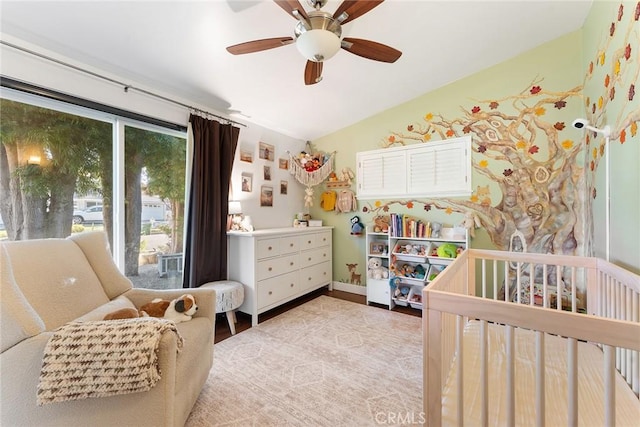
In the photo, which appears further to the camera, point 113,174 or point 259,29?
point 113,174

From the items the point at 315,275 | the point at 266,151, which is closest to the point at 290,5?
the point at 266,151

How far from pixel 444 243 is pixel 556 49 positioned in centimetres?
212

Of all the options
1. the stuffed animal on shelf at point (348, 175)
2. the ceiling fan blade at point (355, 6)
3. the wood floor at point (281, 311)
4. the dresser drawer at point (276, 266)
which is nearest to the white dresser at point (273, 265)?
the dresser drawer at point (276, 266)

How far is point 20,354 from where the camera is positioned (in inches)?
38.4

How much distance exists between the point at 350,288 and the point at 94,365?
9.82 ft

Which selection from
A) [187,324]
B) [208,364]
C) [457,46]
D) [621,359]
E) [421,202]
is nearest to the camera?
[621,359]

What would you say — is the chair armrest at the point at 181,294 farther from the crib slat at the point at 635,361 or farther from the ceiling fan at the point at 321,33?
the crib slat at the point at 635,361

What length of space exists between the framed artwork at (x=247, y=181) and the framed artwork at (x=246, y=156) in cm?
17

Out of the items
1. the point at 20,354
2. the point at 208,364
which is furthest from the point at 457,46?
the point at 20,354

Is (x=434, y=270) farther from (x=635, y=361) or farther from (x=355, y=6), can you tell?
(x=355, y=6)

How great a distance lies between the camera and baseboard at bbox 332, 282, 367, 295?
3.52m

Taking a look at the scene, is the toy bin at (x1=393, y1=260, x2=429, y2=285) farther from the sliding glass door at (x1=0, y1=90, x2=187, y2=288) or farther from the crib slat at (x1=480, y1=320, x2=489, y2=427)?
the sliding glass door at (x1=0, y1=90, x2=187, y2=288)

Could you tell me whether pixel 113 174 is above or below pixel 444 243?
above

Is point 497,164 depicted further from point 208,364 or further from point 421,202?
point 208,364
